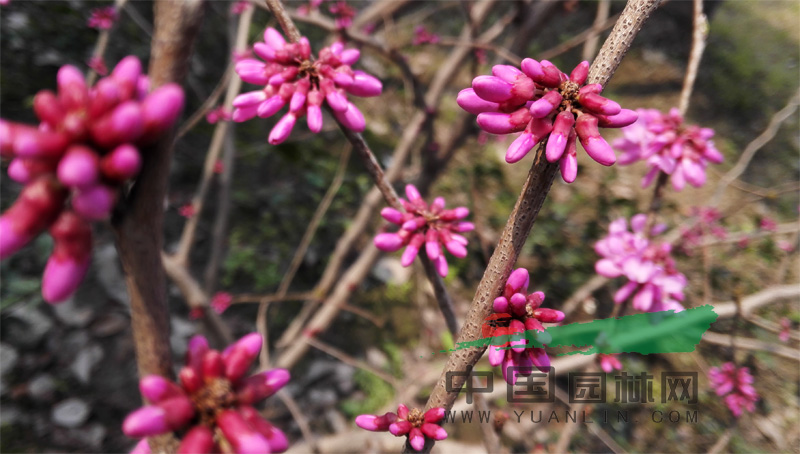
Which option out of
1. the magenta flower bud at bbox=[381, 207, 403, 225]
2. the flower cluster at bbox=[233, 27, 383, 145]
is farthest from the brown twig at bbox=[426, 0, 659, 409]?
the flower cluster at bbox=[233, 27, 383, 145]

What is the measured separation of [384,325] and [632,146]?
2.80 m

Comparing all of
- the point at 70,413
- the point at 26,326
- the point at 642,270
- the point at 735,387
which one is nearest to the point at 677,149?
the point at 642,270

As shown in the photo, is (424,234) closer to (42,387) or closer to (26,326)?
Answer: (42,387)

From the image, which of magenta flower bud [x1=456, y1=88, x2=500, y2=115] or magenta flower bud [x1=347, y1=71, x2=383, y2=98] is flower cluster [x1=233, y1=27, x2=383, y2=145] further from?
magenta flower bud [x1=456, y1=88, x2=500, y2=115]

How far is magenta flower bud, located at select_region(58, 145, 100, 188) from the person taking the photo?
50 centimetres

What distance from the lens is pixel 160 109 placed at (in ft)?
1.82

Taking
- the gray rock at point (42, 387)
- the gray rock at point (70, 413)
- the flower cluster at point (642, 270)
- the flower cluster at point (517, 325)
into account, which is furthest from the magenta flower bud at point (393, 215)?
the gray rock at point (42, 387)

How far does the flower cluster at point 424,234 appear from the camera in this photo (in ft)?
3.64

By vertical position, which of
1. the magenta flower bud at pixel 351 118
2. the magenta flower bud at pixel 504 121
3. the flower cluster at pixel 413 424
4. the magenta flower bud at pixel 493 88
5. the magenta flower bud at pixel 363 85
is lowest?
the flower cluster at pixel 413 424

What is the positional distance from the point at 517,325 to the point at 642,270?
1050 millimetres

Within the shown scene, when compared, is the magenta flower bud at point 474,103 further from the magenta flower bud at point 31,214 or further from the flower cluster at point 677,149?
the flower cluster at point 677,149

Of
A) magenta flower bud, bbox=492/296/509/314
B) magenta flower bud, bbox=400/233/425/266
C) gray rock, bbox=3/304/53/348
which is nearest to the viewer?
magenta flower bud, bbox=492/296/509/314

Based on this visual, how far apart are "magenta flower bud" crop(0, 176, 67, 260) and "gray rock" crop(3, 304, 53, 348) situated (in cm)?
340

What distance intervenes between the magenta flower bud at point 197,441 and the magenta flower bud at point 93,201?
389 millimetres
